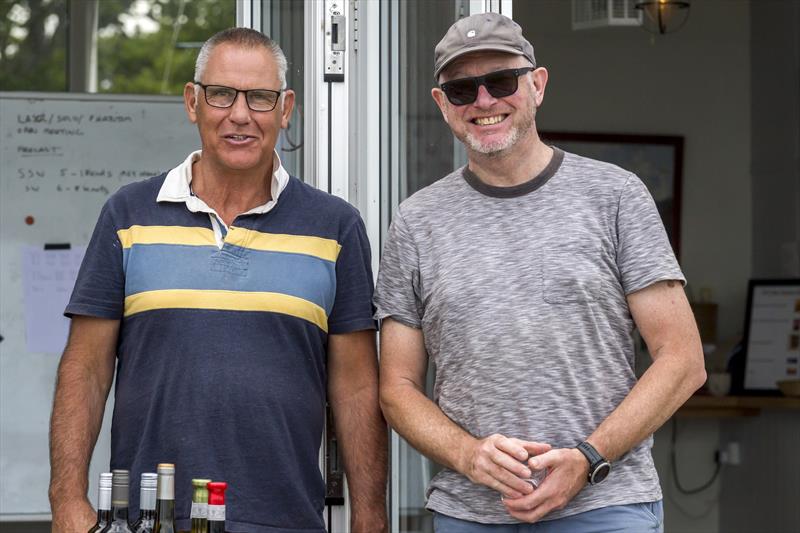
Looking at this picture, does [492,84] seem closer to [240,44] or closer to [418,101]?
[240,44]

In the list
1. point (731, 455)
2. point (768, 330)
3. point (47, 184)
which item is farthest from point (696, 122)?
point (47, 184)

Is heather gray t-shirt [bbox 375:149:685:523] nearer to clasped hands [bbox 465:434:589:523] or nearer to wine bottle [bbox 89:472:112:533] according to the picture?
clasped hands [bbox 465:434:589:523]

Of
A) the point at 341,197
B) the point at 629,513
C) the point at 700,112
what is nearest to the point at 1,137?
the point at 341,197

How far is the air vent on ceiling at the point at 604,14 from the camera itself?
603 cm

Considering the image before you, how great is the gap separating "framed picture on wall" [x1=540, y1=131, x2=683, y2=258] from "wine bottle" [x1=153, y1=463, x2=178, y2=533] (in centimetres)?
491

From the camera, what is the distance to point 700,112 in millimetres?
6945

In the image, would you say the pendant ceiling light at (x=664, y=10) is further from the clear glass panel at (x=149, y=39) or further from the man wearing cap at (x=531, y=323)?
the clear glass panel at (x=149, y=39)

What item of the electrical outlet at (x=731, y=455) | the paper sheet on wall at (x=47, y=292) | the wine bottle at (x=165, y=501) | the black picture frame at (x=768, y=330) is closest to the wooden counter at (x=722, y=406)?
the black picture frame at (x=768, y=330)

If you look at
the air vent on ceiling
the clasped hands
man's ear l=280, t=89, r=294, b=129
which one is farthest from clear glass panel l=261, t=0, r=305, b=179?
the air vent on ceiling

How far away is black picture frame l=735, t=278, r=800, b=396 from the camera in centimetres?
634

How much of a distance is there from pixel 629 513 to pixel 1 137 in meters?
Answer: 3.17

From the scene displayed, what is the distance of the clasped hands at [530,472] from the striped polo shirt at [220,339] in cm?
45

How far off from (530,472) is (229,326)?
0.66 meters

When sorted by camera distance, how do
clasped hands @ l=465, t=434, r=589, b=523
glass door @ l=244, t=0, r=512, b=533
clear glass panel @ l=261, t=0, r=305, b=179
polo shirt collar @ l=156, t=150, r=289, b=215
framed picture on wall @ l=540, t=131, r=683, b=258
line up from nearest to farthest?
clasped hands @ l=465, t=434, r=589, b=523
polo shirt collar @ l=156, t=150, r=289, b=215
glass door @ l=244, t=0, r=512, b=533
clear glass panel @ l=261, t=0, r=305, b=179
framed picture on wall @ l=540, t=131, r=683, b=258
